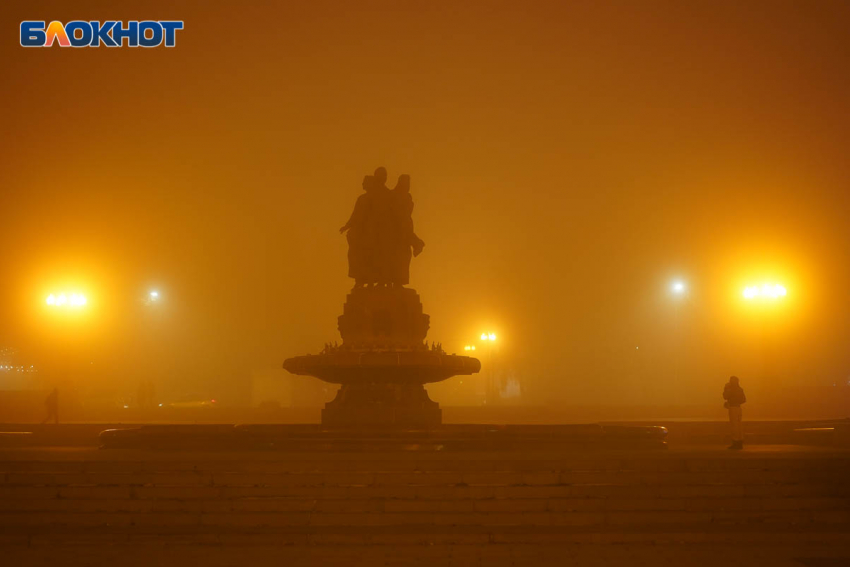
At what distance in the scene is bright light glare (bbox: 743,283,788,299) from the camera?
31.2 meters

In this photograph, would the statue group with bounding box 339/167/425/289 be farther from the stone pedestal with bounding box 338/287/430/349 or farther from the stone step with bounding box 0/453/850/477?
the stone step with bounding box 0/453/850/477

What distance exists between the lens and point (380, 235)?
17266 millimetres

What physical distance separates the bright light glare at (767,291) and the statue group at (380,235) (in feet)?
60.5

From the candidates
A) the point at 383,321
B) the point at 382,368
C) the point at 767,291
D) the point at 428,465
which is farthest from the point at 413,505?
the point at 767,291

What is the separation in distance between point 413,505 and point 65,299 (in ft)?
90.9

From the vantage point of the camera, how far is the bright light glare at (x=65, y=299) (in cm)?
3347

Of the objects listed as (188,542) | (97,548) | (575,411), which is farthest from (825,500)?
(575,411)

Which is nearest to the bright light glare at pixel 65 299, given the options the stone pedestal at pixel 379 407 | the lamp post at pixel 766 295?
the stone pedestal at pixel 379 407

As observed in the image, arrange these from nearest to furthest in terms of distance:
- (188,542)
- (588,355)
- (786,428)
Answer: (188,542) → (786,428) → (588,355)

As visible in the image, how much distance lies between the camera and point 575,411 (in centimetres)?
3416

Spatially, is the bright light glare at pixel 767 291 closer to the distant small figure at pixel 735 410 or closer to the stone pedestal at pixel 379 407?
the distant small figure at pixel 735 410

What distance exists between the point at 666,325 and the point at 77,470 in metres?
50.9

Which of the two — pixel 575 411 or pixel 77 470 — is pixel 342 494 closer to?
pixel 77 470

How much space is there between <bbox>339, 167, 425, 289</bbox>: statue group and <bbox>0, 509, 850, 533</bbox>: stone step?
26.0ft
